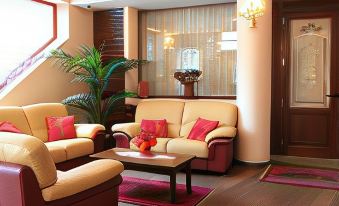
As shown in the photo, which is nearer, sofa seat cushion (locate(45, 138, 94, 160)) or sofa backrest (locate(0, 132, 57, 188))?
sofa backrest (locate(0, 132, 57, 188))

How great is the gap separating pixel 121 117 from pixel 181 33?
1779mm

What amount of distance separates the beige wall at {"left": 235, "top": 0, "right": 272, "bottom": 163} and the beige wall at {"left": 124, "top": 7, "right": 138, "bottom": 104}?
1963 mm

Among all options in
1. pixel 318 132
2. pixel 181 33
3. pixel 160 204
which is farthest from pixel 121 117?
pixel 318 132

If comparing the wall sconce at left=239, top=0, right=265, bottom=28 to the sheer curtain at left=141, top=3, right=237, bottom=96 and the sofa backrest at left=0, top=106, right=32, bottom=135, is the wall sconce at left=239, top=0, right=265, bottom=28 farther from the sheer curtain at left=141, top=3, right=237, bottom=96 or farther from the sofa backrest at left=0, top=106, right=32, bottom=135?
the sofa backrest at left=0, top=106, right=32, bottom=135

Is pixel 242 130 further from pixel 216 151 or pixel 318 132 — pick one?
pixel 318 132

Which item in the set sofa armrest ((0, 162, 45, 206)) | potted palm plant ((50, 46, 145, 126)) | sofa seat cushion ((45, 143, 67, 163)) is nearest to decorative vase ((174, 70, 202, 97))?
potted palm plant ((50, 46, 145, 126))

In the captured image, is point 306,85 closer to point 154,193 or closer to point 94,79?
point 154,193

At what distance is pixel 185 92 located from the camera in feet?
19.1

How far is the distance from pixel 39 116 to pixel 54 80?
103 centimetres

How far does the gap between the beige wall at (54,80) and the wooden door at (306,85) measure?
10.9 feet

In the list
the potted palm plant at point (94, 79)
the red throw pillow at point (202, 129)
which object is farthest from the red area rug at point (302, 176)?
the potted palm plant at point (94, 79)

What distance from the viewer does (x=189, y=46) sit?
6.09 metres

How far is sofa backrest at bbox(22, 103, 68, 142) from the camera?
15.7ft

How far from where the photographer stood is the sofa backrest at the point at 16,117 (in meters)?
4.45
